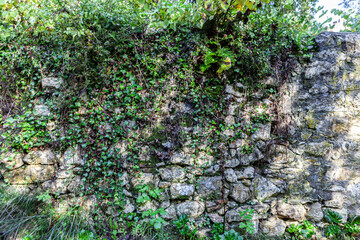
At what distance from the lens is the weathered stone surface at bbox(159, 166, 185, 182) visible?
254cm

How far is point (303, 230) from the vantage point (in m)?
2.48

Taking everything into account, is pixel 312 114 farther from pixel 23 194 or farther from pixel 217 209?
pixel 23 194

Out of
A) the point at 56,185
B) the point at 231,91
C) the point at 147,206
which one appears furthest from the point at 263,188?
the point at 56,185

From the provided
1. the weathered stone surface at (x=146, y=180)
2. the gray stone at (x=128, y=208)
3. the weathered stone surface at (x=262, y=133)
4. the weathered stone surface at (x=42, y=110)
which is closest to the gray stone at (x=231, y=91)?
the weathered stone surface at (x=262, y=133)

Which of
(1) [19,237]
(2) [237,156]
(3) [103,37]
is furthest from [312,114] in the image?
(1) [19,237]

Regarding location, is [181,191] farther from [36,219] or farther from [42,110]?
[42,110]

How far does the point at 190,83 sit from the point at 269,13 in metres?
1.57

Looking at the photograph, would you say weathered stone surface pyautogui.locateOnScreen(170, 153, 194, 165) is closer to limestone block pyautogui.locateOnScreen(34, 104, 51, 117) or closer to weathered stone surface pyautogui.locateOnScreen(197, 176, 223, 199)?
weathered stone surface pyautogui.locateOnScreen(197, 176, 223, 199)

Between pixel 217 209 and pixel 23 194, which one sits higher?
pixel 217 209

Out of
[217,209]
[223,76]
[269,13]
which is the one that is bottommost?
[217,209]

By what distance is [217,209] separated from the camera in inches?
99.7

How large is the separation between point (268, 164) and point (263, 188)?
340 millimetres

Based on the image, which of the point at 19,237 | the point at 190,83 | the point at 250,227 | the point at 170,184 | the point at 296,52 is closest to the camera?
the point at 19,237

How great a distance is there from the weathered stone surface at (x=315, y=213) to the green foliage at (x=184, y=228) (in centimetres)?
159
